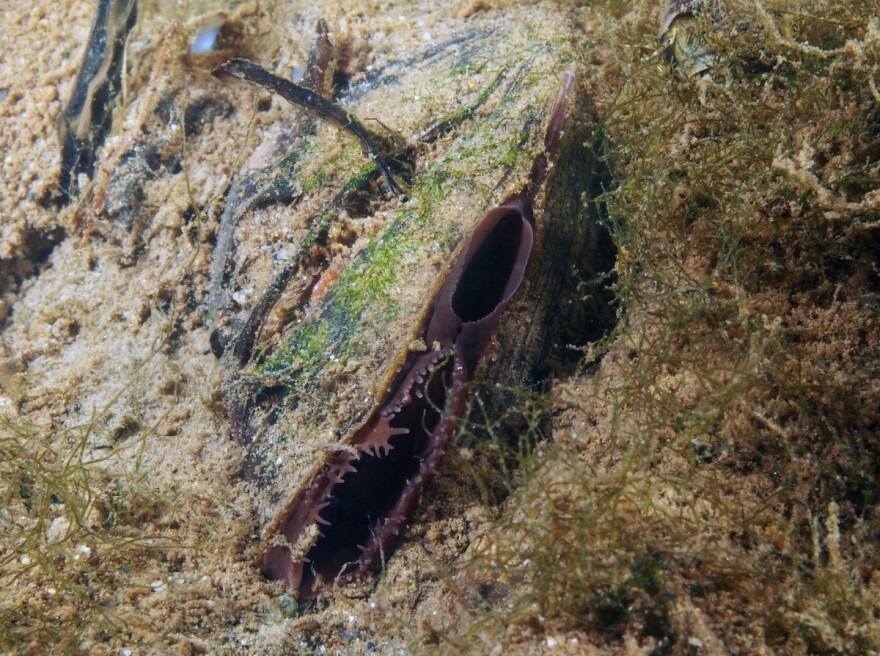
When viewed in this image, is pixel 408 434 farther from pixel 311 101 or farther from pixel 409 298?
pixel 311 101

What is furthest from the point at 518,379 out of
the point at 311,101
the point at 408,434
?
the point at 311,101

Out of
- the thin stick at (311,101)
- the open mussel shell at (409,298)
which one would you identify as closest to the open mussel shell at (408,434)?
the open mussel shell at (409,298)

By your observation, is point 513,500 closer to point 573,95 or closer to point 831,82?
point 573,95

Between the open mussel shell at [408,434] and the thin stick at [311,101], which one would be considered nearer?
the open mussel shell at [408,434]

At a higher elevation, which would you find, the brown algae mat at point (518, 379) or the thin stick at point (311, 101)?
the thin stick at point (311, 101)

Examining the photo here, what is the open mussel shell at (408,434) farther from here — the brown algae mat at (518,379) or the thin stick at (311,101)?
the thin stick at (311,101)

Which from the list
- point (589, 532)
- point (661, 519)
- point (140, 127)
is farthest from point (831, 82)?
point (140, 127)

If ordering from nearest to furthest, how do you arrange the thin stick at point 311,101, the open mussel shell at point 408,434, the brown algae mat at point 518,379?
the brown algae mat at point 518,379
the open mussel shell at point 408,434
the thin stick at point 311,101
